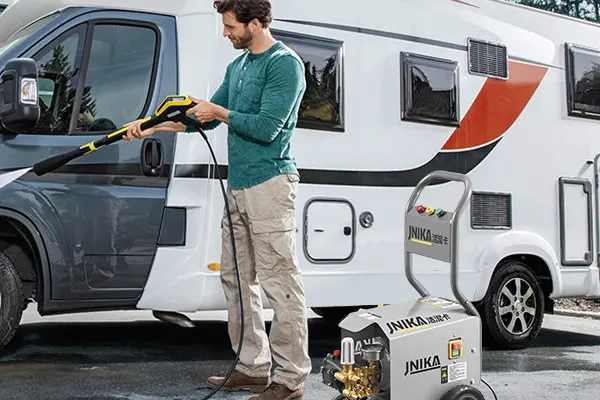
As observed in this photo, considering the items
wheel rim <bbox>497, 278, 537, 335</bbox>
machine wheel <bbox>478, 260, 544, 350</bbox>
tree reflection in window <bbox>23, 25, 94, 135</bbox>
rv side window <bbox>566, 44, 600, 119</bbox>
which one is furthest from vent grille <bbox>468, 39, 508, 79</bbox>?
tree reflection in window <bbox>23, 25, 94, 135</bbox>

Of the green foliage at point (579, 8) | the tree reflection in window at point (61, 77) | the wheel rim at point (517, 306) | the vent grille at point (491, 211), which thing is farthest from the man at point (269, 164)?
the green foliage at point (579, 8)

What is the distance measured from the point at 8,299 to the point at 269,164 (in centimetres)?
191

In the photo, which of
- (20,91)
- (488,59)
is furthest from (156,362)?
(488,59)

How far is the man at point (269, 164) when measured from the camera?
3.87 metres

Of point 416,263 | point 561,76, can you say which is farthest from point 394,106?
point 561,76

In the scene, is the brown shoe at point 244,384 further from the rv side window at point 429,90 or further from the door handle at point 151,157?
the rv side window at point 429,90

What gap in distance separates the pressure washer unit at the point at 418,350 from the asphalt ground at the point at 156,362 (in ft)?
3.29

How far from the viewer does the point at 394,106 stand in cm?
584

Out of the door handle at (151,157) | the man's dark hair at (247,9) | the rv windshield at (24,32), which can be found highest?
the rv windshield at (24,32)

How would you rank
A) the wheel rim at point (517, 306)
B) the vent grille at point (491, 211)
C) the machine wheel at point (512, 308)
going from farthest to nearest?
the wheel rim at point (517, 306)
the machine wheel at point (512, 308)
the vent grille at point (491, 211)

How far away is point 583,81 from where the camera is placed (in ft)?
22.7

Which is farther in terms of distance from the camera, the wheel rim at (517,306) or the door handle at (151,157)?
the wheel rim at (517,306)

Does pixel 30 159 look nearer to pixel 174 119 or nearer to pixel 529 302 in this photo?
pixel 174 119

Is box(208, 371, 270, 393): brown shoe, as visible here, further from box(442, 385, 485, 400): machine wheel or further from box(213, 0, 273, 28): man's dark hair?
box(213, 0, 273, 28): man's dark hair
